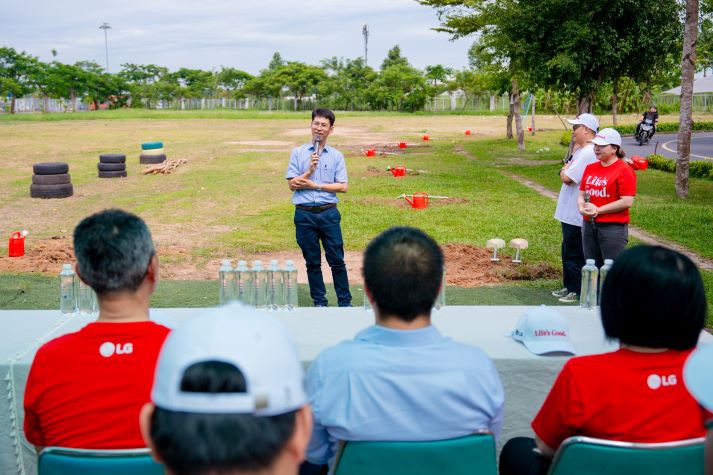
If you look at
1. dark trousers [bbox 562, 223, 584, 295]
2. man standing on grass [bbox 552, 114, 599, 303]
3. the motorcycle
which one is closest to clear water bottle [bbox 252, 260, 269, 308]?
man standing on grass [bbox 552, 114, 599, 303]

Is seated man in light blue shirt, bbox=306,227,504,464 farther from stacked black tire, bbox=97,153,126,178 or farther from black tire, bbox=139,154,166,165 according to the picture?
black tire, bbox=139,154,166,165

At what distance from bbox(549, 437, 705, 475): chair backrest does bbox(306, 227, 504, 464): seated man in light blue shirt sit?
28 cm

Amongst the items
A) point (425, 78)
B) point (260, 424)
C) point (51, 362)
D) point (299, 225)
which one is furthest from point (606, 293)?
point (425, 78)

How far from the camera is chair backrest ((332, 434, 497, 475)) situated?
212cm

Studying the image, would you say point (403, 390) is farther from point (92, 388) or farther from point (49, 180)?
point (49, 180)

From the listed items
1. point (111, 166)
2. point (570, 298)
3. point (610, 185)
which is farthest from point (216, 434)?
point (111, 166)

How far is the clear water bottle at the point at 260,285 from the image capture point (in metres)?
4.22

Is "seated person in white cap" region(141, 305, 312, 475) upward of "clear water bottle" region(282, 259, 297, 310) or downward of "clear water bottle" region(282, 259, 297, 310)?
upward

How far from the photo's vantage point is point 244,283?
4.26m

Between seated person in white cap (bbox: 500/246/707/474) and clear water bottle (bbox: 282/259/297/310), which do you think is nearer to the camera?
seated person in white cap (bbox: 500/246/707/474)

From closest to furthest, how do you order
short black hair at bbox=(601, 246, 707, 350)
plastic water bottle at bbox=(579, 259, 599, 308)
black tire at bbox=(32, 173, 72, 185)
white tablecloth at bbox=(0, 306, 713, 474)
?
short black hair at bbox=(601, 246, 707, 350), white tablecloth at bbox=(0, 306, 713, 474), plastic water bottle at bbox=(579, 259, 599, 308), black tire at bbox=(32, 173, 72, 185)

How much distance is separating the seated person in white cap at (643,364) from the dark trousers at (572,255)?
5.10 meters

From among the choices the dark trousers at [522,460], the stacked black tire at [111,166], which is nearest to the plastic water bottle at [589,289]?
the dark trousers at [522,460]

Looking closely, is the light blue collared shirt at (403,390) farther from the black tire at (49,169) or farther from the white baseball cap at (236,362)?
the black tire at (49,169)
